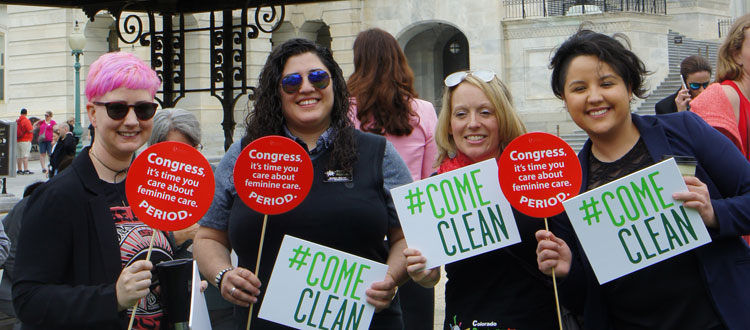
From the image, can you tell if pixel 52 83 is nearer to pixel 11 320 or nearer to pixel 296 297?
pixel 11 320

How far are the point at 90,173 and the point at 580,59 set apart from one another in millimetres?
1717

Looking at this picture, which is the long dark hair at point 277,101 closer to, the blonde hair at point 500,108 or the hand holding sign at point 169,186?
the hand holding sign at point 169,186

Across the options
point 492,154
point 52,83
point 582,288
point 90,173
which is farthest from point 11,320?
point 52,83

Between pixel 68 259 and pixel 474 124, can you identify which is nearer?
pixel 68 259

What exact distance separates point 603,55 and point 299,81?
1095mm

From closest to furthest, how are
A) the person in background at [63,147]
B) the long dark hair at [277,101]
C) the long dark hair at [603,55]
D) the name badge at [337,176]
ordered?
1. the long dark hair at [603,55]
2. the name badge at [337,176]
3. the long dark hair at [277,101]
4. the person in background at [63,147]

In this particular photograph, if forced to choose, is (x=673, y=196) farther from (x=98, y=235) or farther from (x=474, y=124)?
(x=98, y=235)

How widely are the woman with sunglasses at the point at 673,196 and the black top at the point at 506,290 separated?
15cm

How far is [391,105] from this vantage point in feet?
16.3

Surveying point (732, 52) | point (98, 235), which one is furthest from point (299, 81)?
point (732, 52)

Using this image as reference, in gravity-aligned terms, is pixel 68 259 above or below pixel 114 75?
below

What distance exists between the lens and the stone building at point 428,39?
24797 millimetres

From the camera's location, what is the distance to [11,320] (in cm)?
560

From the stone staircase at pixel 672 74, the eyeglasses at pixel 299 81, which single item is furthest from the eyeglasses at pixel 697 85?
the stone staircase at pixel 672 74
